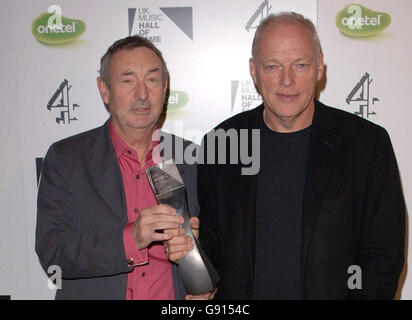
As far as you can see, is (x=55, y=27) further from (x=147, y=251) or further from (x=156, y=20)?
(x=147, y=251)

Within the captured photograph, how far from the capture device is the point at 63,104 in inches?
89.5

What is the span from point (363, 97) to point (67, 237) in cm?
160

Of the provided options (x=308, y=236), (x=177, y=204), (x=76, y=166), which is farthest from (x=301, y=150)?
(x=76, y=166)

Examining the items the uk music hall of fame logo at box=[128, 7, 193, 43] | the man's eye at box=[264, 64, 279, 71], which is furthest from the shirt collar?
the uk music hall of fame logo at box=[128, 7, 193, 43]

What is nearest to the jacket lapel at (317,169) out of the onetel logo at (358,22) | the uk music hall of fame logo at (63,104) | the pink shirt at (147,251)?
the pink shirt at (147,251)

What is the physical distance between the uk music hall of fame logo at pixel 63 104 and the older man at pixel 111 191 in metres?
0.69

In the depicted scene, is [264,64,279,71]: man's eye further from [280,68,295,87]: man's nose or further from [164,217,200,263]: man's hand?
[164,217,200,263]: man's hand

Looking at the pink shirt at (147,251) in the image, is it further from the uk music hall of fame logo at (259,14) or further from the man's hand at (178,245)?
the uk music hall of fame logo at (259,14)

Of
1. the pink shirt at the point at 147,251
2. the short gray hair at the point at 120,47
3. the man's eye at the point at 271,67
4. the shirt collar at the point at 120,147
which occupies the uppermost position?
the short gray hair at the point at 120,47

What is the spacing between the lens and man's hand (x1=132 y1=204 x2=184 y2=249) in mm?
1327

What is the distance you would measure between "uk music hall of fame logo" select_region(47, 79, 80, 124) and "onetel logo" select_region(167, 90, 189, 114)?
1.65 ft

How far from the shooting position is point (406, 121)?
7.13 feet

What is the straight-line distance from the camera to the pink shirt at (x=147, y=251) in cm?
153

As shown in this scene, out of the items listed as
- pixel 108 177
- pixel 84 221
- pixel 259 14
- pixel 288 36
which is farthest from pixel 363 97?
pixel 84 221
